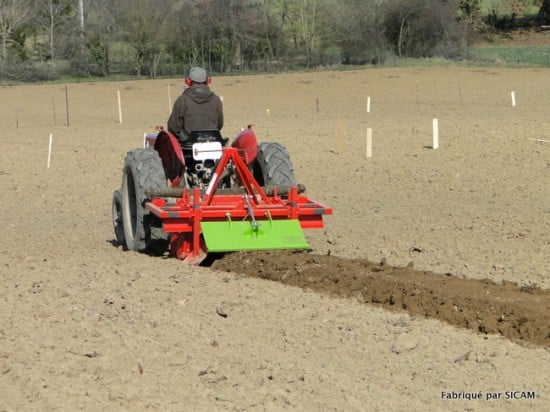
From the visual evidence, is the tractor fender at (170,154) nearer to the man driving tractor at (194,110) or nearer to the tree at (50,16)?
the man driving tractor at (194,110)

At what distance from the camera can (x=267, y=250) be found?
10.1 m

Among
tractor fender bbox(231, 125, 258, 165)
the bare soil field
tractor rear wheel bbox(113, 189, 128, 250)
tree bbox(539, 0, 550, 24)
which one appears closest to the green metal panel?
the bare soil field

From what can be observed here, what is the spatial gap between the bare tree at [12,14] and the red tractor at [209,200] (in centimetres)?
4987

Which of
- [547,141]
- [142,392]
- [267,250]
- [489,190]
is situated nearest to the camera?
[142,392]

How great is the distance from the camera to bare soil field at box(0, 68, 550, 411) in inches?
245

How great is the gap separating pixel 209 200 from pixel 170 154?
1343mm

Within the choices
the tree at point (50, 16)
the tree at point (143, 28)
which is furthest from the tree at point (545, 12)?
the tree at point (50, 16)

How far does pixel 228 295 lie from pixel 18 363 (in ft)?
7.68

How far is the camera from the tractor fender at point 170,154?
1084cm

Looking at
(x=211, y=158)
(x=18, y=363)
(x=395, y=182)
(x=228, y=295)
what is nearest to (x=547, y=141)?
(x=395, y=182)

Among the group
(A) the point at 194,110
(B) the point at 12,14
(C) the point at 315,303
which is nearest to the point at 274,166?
(A) the point at 194,110

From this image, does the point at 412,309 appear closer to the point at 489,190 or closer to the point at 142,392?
the point at 142,392

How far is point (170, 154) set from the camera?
449 inches

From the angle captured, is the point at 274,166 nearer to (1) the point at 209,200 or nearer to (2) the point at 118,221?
(1) the point at 209,200
